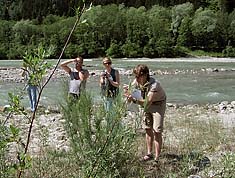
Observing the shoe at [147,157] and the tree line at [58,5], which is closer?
the shoe at [147,157]

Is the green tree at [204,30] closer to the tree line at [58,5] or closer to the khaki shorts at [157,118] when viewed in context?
the tree line at [58,5]

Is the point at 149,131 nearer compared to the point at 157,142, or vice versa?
the point at 157,142

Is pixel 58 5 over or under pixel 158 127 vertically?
over

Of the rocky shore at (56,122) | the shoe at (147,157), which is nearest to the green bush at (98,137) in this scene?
the rocky shore at (56,122)

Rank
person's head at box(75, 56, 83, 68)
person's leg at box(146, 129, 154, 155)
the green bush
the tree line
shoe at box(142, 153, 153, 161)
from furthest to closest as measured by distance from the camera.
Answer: the tree line < person's head at box(75, 56, 83, 68) < person's leg at box(146, 129, 154, 155) < shoe at box(142, 153, 153, 161) < the green bush

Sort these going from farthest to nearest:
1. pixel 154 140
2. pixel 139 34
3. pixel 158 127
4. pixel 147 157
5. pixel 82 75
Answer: pixel 139 34
pixel 82 75
pixel 154 140
pixel 158 127
pixel 147 157

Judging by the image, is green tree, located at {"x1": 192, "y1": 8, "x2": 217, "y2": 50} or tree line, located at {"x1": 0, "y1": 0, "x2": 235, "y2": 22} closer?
green tree, located at {"x1": 192, "y1": 8, "x2": 217, "y2": 50}

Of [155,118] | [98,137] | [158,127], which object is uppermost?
[98,137]

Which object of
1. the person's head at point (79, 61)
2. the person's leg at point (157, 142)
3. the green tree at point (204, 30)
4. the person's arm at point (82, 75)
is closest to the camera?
the person's leg at point (157, 142)

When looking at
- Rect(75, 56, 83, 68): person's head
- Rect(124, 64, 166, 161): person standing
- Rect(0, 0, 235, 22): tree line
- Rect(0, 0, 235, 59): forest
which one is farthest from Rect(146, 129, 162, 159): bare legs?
Rect(0, 0, 235, 22): tree line

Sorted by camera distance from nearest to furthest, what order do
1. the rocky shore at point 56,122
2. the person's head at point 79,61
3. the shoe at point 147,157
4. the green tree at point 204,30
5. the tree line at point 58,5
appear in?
1. the rocky shore at point 56,122
2. the shoe at point 147,157
3. the person's head at point 79,61
4. the green tree at point 204,30
5. the tree line at point 58,5

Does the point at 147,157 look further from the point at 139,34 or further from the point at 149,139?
the point at 139,34

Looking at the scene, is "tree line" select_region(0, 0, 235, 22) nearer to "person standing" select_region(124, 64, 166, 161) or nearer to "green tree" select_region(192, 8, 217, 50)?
"green tree" select_region(192, 8, 217, 50)

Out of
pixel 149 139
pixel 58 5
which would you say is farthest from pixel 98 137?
pixel 58 5
